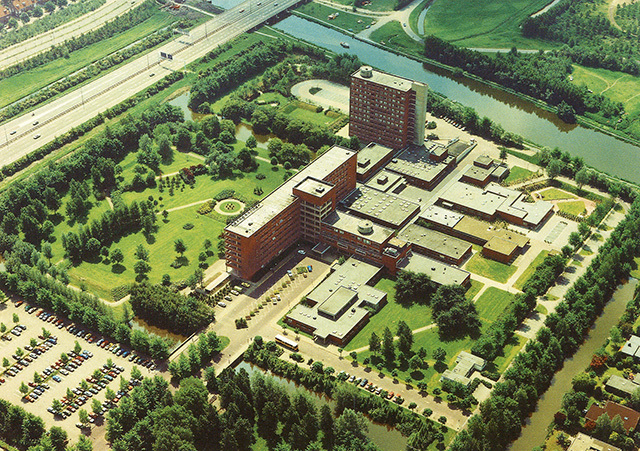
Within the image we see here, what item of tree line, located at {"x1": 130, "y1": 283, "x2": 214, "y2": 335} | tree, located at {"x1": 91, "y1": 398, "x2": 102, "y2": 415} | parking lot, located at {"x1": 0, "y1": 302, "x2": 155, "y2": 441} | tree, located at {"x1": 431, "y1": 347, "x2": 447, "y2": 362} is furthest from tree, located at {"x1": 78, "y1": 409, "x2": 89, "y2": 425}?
tree, located at {"x1": 431, "y1": 347, "x2": 447, "y2": 362}

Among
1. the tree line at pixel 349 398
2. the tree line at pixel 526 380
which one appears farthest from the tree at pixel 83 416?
the tree line at pixel 526 380

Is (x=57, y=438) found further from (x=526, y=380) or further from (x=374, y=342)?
(x=526, y=380)

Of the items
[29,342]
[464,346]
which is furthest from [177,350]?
[464,346]

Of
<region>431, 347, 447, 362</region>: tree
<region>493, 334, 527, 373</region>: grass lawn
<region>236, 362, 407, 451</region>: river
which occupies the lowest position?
<region>236, 362, 407, 451</region>: river

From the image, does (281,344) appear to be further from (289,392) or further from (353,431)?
(353,431)

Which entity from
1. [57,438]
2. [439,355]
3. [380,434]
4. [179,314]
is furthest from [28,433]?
[439,355]

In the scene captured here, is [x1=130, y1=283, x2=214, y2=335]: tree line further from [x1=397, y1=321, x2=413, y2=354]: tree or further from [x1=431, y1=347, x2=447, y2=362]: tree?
[x1=431, y1=347, x2=447, y2=362]: tree
